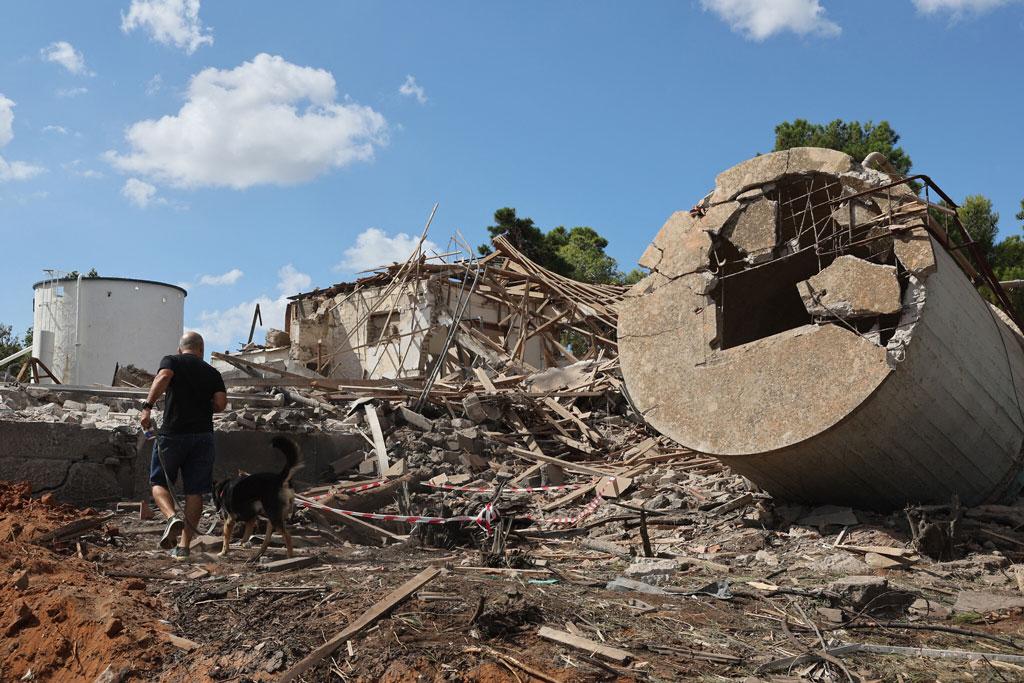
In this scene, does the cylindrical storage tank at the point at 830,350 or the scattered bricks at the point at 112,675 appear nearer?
the scattered bricks at the point at 112,675

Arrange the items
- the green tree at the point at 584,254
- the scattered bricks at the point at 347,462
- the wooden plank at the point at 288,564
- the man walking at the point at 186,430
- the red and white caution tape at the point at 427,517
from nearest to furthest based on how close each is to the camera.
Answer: the wooden plank at the point at 288,564
the man walking at the point at 186,430
the red and white caution tape at the point at 427,517
the scattered bricks at the point at 347,462
the green tree at the point at 584,254

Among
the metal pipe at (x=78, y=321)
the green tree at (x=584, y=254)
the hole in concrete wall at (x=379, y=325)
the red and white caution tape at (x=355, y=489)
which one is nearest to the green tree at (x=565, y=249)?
the green tree at (x=584, y=254)

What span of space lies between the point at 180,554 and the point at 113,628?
157cm

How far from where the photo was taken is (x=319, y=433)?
935cm

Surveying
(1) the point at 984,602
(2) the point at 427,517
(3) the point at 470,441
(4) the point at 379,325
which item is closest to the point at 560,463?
(3) the point at 470,441

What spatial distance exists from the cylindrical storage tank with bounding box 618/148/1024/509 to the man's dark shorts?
3.31 m

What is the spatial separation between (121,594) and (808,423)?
4395mm

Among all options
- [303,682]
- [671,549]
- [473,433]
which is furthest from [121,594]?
[473,433]

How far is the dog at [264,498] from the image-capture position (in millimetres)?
5664

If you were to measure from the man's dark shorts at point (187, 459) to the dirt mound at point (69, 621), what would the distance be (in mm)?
830

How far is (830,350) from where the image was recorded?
5.95 meters

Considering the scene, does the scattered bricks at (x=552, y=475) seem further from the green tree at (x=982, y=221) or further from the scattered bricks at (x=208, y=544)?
the green tree at (x=982, y=221)

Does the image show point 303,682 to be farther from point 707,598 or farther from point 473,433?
point 473,433

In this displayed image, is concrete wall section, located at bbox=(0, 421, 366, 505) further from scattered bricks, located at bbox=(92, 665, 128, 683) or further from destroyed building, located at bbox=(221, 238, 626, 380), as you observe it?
destroyed building, located at bbox=(221, 238, 626, 380)
